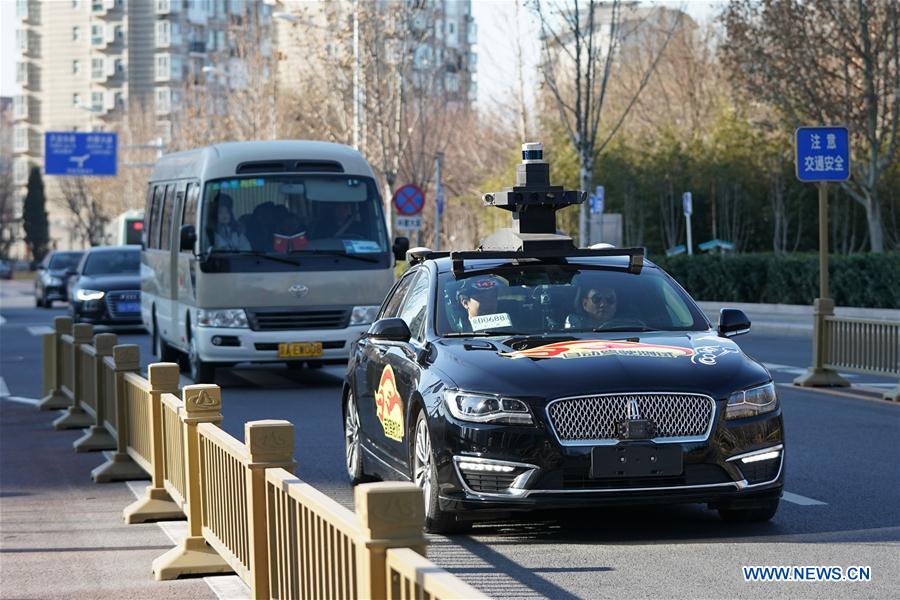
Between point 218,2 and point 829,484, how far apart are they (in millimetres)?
136783

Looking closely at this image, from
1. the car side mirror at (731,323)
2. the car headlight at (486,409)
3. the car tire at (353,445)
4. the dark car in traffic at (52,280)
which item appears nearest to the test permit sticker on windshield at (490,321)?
the car headlight at (486,409)

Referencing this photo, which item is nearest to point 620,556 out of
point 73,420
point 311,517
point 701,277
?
point 311,517

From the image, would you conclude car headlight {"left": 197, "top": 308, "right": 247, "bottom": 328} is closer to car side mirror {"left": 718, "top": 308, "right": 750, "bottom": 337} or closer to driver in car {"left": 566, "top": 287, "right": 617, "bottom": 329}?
driver in car {"left": 566, "top": 287, "right": 617, "bottom": 329}

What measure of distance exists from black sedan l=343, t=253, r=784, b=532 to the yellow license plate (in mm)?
9055

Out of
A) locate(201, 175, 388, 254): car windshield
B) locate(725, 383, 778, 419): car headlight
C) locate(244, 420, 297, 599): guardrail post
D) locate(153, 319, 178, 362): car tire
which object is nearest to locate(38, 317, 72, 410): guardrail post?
locate(201, 175, 388, 254): car windshield

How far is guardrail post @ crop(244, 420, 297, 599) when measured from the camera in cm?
620

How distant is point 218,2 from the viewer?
142500 millimetres

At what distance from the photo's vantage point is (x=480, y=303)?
953 centimetres

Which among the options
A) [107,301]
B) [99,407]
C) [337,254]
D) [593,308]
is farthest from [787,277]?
[593,308]

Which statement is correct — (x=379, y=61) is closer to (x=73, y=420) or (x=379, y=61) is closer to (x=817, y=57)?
(x=817, y=57)

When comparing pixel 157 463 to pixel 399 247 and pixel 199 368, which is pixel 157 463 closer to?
pixel 199 368

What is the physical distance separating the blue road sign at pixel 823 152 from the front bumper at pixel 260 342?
574 cm

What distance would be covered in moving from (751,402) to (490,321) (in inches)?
67.0

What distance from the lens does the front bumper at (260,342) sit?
18562mm
